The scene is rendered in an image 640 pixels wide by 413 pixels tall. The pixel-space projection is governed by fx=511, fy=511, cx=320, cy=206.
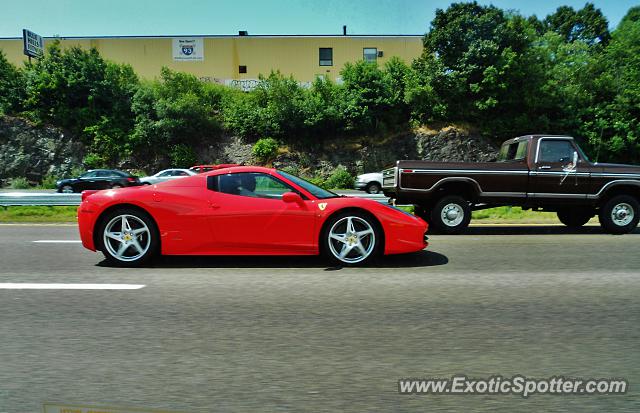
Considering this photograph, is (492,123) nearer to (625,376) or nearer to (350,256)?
(350,256)

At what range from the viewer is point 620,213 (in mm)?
10250

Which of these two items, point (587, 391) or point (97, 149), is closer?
point (587, 391)

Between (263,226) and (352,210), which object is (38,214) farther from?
(352,210)

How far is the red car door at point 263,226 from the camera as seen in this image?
21.4ft

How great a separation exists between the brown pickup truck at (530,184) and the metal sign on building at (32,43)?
4169cm

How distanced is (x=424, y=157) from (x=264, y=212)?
32772 mm

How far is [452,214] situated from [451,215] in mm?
28

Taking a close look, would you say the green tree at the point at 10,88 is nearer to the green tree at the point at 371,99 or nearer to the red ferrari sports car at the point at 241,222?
the green tree at the point at 371,99

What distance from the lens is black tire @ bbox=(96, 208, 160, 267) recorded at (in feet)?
21.9

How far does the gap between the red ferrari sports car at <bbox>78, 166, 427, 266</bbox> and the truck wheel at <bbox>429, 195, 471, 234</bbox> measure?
3545 mm

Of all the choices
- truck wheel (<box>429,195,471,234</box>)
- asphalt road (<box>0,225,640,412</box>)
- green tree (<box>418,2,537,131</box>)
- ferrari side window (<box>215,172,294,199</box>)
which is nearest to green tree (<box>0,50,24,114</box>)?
green tree (<box>418,2,537,131</box>)

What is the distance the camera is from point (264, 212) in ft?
21.4

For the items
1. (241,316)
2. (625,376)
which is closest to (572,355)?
(625,376)

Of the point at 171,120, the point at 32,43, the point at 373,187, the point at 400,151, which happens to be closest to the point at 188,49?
the point at 32,43
